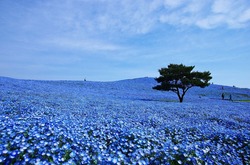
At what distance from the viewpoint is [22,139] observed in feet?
16.8

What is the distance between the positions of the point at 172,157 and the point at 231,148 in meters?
2.40

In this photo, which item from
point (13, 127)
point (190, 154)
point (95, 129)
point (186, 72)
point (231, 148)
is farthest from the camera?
point (186, 72)

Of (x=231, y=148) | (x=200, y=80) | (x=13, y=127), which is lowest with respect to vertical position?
(x=231, y=148)

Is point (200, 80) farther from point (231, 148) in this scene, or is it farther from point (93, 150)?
point (93, 150)

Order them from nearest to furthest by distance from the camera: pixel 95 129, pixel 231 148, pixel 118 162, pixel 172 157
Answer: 1. pixel 118 162
2. pixel 172 157
3. pixel 231 148
4. pixel 95 129

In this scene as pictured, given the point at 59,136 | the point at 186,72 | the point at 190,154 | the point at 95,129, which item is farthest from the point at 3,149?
the point at 186,72

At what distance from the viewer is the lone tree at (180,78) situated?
26.1m

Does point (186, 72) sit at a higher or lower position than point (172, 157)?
higher

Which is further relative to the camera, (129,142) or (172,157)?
(129,142)

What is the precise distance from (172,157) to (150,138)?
1483mm

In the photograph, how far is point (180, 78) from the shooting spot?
26531mm

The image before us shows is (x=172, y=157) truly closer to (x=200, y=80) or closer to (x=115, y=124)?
(x=115, y=124)

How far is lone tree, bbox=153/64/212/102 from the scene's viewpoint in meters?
26.1

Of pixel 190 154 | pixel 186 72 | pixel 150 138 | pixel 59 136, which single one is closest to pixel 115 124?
pixel 150 138
